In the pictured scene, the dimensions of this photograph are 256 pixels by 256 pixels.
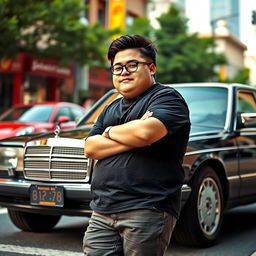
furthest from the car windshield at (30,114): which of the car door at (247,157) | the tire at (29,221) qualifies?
the car door at (247,157)

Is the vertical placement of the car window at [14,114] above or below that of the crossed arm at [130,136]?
above

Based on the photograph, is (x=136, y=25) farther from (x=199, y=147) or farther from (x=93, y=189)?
(x=93, y=189)

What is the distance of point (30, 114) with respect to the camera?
12711mm

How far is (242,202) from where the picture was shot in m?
6.70

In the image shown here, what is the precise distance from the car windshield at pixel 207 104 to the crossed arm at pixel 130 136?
3706 mm

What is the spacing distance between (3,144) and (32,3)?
1206 cm

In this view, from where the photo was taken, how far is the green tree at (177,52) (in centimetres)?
3600

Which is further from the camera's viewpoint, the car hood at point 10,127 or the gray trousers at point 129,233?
the car hood at point 10,127

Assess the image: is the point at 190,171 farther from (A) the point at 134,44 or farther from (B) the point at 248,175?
(A) the point at 134,44

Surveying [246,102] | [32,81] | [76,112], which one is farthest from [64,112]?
[32,81]

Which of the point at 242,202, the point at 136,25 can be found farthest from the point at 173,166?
the point at 136,25

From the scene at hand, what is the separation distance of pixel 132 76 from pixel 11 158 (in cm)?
341

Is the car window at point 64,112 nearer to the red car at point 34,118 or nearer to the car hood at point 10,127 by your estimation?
the red car at point 34,118

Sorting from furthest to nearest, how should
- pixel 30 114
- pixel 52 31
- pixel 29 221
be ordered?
pixel 52 31 → pixel 30 114 → pixel 29 221
